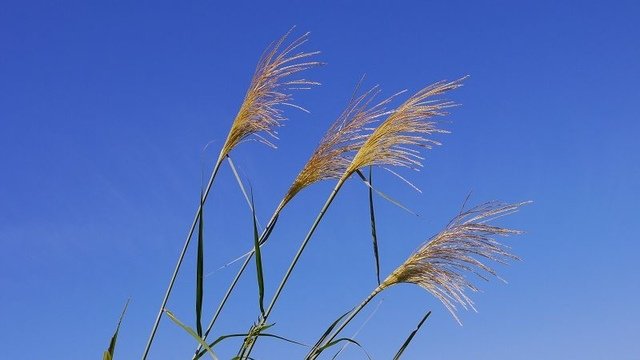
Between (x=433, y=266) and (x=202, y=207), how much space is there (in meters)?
0.69

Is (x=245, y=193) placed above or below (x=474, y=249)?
above

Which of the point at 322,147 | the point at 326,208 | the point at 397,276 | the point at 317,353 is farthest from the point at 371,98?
the point at 317,353

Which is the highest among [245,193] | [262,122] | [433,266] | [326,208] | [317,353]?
[262,122]

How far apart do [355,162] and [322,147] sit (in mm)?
111

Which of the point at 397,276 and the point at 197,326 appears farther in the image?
the point at 397,276

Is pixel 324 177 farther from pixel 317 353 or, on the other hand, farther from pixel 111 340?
pixel 111 340

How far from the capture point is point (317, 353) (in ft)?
7.29

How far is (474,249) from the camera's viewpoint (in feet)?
7.63

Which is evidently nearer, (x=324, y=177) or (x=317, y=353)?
(x=317, y=353)

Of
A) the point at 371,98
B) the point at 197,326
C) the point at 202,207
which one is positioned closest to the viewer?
the point at 197,326

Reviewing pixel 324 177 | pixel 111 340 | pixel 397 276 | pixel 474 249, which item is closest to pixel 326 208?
pixel 324 177

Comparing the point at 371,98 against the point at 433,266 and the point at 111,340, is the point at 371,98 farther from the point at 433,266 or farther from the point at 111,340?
the point at 111,340

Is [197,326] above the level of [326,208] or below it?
below

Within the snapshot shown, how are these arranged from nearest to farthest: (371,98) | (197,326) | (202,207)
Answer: (197,326)
(202,207)
(371,98)
